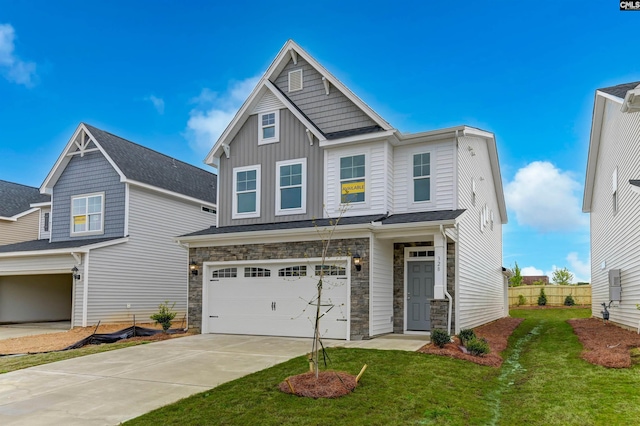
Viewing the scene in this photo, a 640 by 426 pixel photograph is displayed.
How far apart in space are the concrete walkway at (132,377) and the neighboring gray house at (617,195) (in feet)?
20.7

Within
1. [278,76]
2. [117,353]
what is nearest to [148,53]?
[278,76]

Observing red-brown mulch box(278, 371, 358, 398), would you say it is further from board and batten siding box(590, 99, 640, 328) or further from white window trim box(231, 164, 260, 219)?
board and batten siding box(590, 99, 640, 328)

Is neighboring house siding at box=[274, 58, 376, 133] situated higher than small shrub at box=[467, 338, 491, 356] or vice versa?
neighboring house siding at box=[274, 58, 376, 133]

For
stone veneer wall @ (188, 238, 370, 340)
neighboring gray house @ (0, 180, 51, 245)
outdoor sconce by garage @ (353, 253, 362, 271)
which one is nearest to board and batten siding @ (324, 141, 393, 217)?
stone veneer wall @ (188, 238, 370, 340)

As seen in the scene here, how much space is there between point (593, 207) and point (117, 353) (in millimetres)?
19681

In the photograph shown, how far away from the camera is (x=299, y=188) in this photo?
48.9 feet

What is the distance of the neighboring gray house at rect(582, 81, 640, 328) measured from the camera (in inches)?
482

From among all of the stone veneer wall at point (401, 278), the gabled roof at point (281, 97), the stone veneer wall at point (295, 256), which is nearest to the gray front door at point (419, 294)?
the stone veneer wall at point (401, 278)

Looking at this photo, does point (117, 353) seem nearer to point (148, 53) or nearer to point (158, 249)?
point (158, 249)

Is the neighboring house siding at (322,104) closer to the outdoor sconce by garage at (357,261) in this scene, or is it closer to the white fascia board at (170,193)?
the outdoor sconce by garage at (357,261)

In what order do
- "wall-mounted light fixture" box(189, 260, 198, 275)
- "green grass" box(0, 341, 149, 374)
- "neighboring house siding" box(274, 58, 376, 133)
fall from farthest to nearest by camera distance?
"wall-mounted light fixture" box(189, 260, 198, 275)
"neighboring house siding" box(274, 58, 376, 133)
"green grass" box(0, 341, 149, 374)

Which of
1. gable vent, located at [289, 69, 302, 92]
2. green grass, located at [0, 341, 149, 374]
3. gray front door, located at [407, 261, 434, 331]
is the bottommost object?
green grass, located at [0, 341, 149, 374]

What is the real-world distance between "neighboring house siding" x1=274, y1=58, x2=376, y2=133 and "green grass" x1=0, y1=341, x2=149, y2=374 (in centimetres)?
861

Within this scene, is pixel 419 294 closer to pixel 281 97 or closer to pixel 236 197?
pixel 236 197
